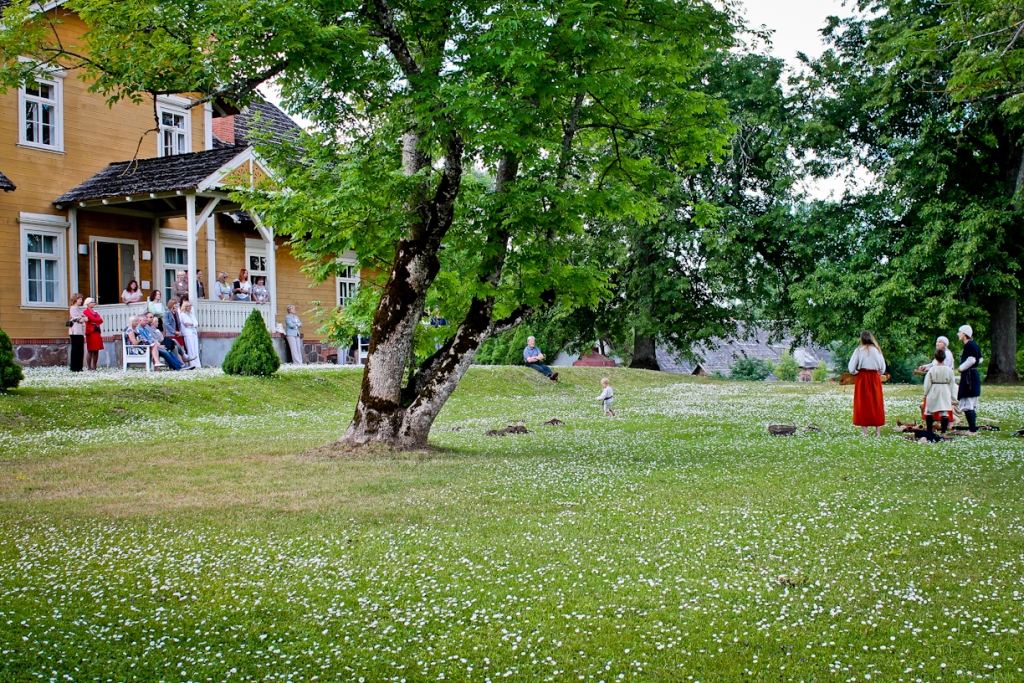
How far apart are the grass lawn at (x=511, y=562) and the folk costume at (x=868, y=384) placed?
5.22 feet

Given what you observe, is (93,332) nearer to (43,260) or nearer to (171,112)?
(43,260)

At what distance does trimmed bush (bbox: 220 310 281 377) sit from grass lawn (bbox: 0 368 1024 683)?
26.2 feet

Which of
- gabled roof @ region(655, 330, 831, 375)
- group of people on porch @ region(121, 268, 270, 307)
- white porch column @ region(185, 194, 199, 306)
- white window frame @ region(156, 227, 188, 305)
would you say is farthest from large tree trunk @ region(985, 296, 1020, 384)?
gabled roof @ region(655, 330, 831, 375)

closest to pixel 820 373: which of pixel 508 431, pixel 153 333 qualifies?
pixel 153 333

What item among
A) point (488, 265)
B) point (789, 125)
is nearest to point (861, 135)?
point (789, 125)

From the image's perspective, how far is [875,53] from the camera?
3353cm

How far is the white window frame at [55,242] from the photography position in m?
26.0

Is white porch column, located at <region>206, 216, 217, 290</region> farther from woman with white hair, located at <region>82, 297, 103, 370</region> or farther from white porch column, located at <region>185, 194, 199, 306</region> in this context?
woman with white hair, located at <region>82, 297, 103, 370</region>

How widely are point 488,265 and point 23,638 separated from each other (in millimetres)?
8857

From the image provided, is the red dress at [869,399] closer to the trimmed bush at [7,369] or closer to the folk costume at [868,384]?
the folk costume at [868,384]

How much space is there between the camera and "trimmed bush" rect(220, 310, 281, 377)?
73.6 ft

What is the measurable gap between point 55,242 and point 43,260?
2.33 ft

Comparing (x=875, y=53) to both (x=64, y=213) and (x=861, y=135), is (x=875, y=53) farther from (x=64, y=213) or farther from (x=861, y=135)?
(x=64, y=213)

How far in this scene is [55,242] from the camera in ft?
88.4
